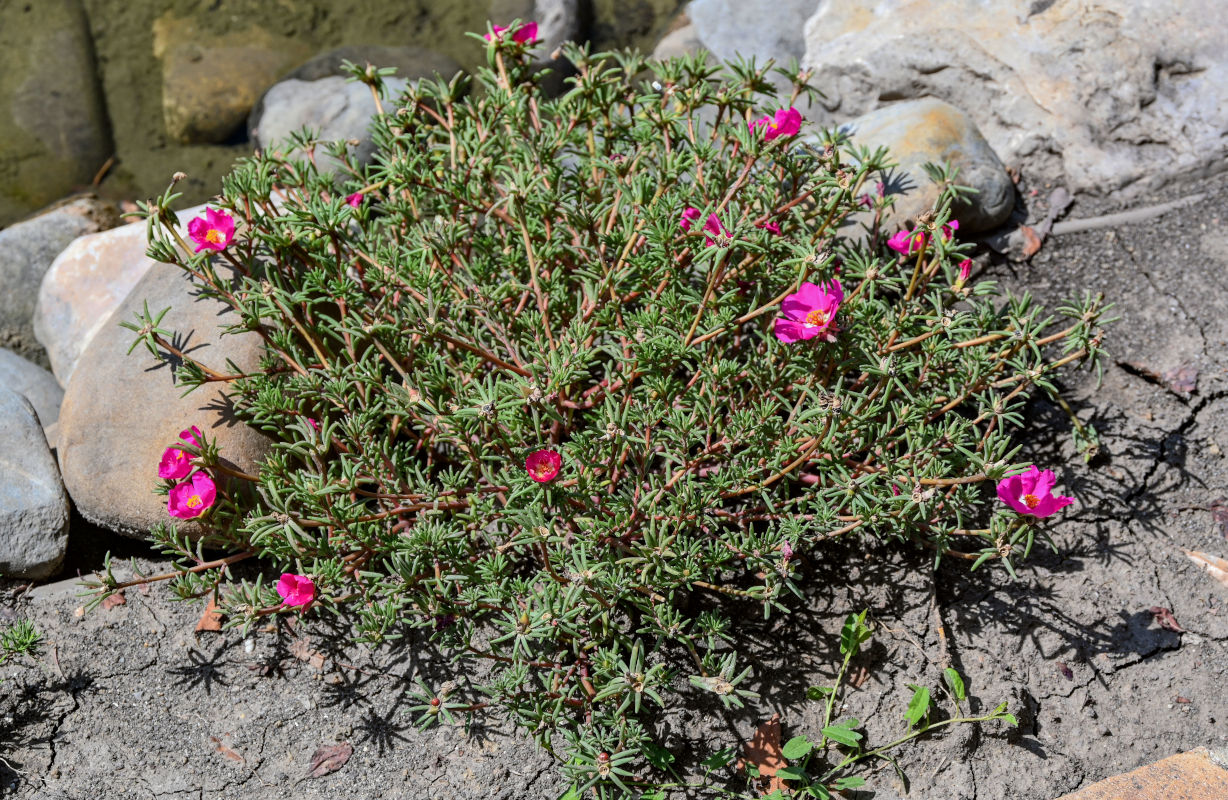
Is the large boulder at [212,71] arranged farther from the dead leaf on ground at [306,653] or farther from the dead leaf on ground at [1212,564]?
the dead leaf on ground at [1212,564]

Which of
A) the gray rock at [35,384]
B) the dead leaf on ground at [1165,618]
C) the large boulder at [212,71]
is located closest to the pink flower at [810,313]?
the dead leaf on ground at [1165,618]

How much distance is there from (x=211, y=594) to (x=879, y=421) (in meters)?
2.11

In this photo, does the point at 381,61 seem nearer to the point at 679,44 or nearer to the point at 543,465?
the point at 679,44

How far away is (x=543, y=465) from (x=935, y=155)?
81.2 inches

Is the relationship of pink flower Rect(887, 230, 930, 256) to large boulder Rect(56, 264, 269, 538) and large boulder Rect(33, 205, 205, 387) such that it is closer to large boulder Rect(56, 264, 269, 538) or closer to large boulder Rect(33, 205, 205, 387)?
large boulder Rect(56, 264, 269, 538)

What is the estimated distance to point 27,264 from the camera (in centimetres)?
411

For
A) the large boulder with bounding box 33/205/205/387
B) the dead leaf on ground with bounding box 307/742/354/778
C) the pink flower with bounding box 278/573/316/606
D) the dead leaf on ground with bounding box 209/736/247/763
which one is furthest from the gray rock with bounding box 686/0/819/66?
the dead leaf on ground with bounding box 209/736/247/763

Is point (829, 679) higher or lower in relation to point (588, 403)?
lower

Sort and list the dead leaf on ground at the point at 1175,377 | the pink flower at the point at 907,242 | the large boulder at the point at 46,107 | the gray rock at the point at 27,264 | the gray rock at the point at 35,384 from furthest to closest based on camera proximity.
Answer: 1. the large boulder at the point at 46,107
2. the gray rock at the point at 27,264
3. the gray rock at the point at 35,384
4. the dead leaf on ground at the point at 1175,377
5. the pink flower at the point at 907,242

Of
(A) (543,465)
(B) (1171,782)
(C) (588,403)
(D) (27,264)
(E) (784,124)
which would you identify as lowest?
(B) (1171,782)

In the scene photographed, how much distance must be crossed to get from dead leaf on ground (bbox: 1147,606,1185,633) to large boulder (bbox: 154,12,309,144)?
4.77 meters

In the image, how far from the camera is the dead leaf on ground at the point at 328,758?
262cm

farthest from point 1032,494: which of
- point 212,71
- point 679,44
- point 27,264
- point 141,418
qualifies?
point 212,71

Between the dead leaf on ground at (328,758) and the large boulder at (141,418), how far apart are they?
2.58 ft
